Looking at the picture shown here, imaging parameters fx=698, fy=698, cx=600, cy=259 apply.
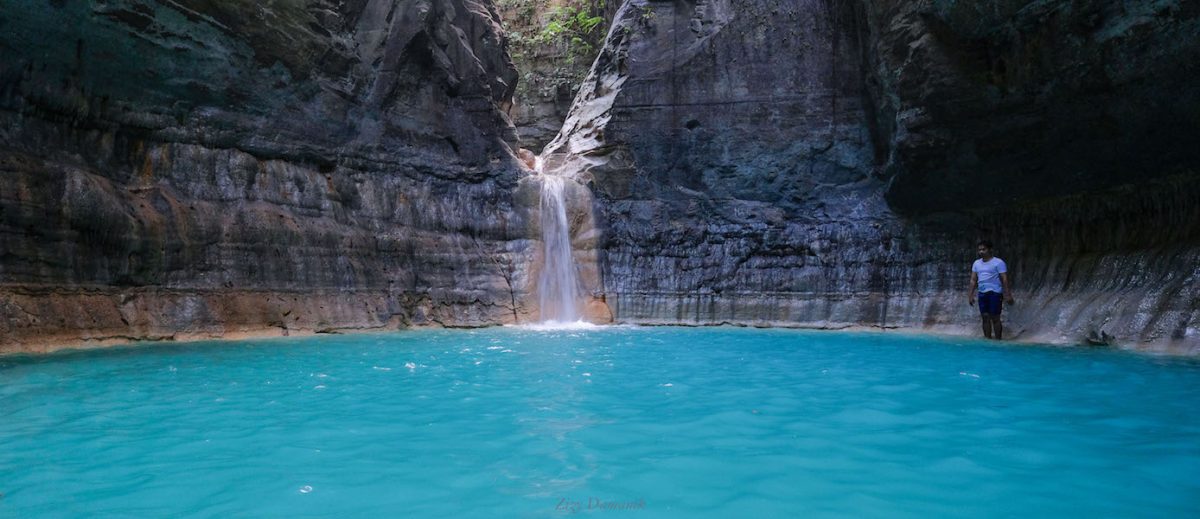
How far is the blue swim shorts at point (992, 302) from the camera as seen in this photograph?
1043 cm

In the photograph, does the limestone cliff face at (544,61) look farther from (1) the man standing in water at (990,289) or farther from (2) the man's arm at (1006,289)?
(2) the man's arm at (1006,289)

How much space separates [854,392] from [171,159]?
11.1m

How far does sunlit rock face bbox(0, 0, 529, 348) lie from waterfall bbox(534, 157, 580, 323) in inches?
23.7

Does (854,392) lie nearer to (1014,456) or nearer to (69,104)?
(1014,456)

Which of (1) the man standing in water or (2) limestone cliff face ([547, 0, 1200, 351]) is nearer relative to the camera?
(2) limestone cliff face ([547, 0, 1200, 351])

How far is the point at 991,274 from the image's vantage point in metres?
10.4

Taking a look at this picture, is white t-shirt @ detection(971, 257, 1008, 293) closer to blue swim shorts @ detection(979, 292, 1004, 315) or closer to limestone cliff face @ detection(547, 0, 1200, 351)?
blue swim shorts @ detection(979, 292, 1004, 315)

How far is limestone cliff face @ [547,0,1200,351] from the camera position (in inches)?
367

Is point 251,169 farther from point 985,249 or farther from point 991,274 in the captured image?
point 991,274

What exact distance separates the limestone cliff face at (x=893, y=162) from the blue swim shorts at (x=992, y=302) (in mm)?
700

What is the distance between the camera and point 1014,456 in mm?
3424

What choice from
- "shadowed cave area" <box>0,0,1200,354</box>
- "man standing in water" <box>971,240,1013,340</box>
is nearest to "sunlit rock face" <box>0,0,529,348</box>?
"shadowed cave area" <box>0,0,1200,354</box>

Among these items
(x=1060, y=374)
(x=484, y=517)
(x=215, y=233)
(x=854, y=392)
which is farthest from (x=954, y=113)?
(x=215, y=233)

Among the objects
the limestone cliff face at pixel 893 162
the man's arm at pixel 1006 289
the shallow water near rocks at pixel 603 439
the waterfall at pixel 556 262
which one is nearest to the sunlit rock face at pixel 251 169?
the waterfall at pixel 556 262
